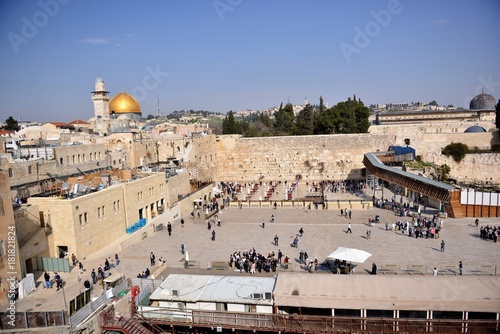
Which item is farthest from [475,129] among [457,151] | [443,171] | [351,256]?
[351,256]

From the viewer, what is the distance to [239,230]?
21812 millimetres

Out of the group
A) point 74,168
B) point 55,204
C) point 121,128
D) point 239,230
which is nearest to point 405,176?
point 239,230

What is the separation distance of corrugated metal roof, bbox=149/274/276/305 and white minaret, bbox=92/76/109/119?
35.4 metres

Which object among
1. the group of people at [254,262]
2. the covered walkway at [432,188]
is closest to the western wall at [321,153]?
the covered walkway at [432,188]

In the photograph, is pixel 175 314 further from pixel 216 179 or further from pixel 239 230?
pixel 216 179

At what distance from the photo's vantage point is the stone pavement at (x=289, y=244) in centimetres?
1511

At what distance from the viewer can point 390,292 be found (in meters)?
10.7

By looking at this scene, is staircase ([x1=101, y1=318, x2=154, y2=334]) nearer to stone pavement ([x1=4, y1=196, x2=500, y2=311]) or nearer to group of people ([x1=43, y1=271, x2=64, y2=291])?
stone pavement ([x1=4, y1=196, x2=500, y2=311])

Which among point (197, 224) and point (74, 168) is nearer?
point (197, 224)

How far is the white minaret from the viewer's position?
42.8 m

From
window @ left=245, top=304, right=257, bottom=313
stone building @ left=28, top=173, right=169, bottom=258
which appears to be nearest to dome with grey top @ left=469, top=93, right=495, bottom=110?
stone building @ left=28, top=173, right=169, bottom=258

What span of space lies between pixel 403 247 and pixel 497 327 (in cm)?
766

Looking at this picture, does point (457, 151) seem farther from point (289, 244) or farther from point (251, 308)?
point (251, 308)

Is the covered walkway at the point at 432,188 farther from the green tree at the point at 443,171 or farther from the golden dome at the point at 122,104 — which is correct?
the golden dome at the point at 122,104
